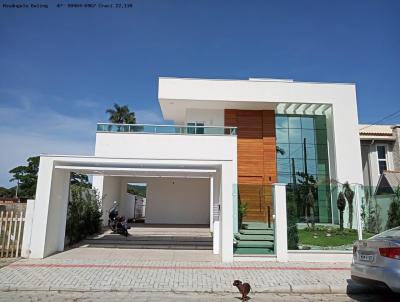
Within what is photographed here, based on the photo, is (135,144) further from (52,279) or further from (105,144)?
(52,279)

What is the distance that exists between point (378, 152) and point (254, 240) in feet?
56.0

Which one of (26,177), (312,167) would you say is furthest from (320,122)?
(26,177)

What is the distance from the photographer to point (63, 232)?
10.9 metres

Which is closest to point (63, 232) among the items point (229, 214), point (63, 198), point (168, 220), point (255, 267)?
point (63, 198)

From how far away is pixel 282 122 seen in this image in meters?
20.8

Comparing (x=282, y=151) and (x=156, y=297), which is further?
(x=282, y=151)

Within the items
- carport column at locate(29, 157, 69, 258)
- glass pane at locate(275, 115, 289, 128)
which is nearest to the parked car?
carport column at locate(29, 157, 69, 258)

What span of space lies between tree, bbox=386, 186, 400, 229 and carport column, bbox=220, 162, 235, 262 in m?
5.03

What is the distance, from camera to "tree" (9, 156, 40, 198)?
43.3 metres

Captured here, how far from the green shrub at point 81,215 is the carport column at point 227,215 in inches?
220

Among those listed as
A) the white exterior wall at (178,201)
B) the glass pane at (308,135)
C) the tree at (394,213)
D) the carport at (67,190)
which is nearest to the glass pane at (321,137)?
the glass pane at (308,135)

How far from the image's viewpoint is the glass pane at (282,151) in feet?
66.1

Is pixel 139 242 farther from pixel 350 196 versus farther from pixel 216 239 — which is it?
pixel 350 196

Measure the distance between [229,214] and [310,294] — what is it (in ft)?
10.6
